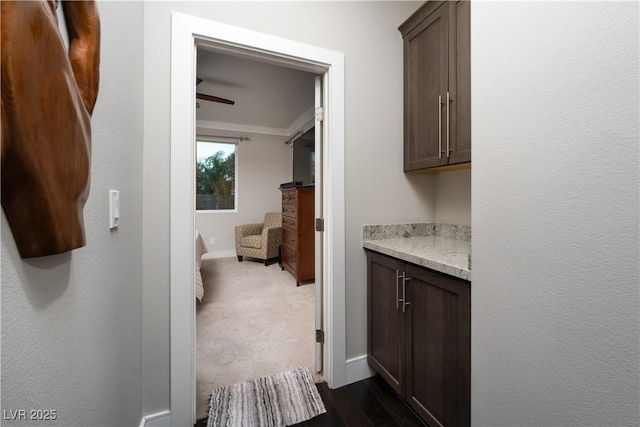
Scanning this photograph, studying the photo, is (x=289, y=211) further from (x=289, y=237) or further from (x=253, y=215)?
(x=253, y=215)

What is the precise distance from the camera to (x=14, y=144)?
377 millimetres

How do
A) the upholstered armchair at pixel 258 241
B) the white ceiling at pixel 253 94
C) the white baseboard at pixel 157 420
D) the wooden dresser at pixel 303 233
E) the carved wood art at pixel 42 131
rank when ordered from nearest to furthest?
1. the carved wood art at pixel 42 131
2. the white baseboard at pixel 157 420
3. the white ceiling at pixel 253 94
4. the wooden dresser at pixel 303 233
5. the upholstered armchair at pixel 258 241

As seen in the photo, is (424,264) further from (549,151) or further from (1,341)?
(1,341)

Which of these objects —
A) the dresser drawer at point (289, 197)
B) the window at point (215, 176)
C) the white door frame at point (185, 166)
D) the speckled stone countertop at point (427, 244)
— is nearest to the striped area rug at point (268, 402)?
the white door frame at point (185, 166)

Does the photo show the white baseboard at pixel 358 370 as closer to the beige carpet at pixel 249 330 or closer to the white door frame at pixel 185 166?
the beige carpet at pixel 249 330

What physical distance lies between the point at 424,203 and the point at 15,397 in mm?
2014

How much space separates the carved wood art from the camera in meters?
0.37


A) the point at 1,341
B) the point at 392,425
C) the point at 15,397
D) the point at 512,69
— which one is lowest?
the point at 392,425

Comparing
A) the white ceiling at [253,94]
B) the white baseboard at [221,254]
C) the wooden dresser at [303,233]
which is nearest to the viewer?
the white ceiling at [253,94]

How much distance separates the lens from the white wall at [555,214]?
1.76 feet

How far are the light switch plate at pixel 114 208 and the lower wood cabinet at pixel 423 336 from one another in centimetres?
127

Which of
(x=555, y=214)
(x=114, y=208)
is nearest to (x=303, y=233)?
(x=114, y=208)

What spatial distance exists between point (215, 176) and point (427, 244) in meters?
4.59

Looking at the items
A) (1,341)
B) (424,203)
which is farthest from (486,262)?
(424,203)
